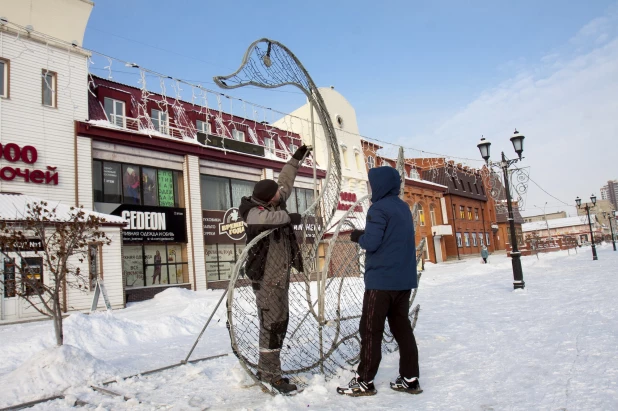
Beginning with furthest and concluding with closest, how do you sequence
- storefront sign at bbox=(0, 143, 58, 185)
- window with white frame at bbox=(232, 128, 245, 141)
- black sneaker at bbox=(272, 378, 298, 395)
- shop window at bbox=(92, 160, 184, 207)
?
window with white frame at bbox=(232, 128, 245, 141) → shop window at bbox=(92, 160, 184, 207) → storefront sign at bbox=(0, 143, 58, 185) → black sneaker at bbox=(272, 378, 298, 395)

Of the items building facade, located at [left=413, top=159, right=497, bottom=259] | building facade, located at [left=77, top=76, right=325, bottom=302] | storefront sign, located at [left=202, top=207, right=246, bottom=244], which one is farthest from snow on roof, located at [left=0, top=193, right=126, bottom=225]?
building facade, located at [left=413, top=159, right=497, bottom=259]

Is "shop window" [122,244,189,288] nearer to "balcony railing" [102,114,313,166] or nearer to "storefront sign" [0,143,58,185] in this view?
"storefront sign" [0,143,58,185]

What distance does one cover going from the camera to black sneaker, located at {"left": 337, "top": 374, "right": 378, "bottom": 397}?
333cm

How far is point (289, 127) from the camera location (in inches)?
1012

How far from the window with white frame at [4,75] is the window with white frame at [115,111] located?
11.2ft

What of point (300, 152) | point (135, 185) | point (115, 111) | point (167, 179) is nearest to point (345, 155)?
point (167, 179)

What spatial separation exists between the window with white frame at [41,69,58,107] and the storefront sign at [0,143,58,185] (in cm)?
191

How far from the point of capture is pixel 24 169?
13.3 m

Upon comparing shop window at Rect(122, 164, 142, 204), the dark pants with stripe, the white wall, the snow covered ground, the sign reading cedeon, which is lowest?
the snow covered ground

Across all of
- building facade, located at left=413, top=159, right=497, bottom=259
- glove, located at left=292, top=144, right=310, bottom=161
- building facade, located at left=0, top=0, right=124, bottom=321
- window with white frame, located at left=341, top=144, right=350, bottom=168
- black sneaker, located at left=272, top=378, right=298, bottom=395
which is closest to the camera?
black sneaker, located at left=272, top=378, right=298, bottom=395

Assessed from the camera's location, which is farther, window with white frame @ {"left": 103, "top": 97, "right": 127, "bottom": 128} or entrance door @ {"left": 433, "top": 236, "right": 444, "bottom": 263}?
entrance door @ {"left": 433, "top": 236, "right": 444, "bottom": 263}

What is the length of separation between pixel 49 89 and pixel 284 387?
15218mm

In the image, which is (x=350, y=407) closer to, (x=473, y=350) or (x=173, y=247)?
(x=473, y=350)

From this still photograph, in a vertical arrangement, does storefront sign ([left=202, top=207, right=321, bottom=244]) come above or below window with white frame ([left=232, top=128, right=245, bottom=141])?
below
